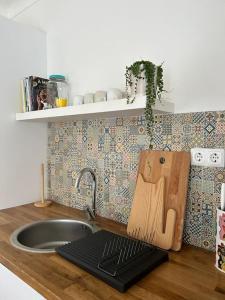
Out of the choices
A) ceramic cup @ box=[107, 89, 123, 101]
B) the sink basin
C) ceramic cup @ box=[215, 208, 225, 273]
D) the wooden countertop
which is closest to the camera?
the wooden countertop

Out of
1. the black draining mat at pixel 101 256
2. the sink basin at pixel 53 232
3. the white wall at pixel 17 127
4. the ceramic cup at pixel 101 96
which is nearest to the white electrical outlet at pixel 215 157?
the black draining mat at pixel 101 256

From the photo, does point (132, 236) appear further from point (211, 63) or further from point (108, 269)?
point (211, 63)

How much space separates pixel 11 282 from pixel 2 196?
29.8 inches

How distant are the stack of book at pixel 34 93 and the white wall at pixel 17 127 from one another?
0.09m

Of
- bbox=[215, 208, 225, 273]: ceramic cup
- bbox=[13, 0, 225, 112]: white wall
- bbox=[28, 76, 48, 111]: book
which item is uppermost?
bbox=[13, 0, 225, 112]: white wall

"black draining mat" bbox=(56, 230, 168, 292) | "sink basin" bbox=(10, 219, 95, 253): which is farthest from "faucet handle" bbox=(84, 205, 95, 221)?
"black draining mat" bbox=(56, 230, 168, 292)

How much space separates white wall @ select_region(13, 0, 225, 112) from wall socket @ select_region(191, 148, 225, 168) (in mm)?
182

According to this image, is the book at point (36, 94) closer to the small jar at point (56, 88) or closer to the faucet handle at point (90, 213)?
the small jar at point (56, 88)

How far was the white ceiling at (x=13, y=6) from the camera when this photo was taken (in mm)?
1954

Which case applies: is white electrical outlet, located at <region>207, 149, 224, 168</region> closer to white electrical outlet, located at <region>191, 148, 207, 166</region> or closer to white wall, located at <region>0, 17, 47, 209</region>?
white electrical outlet, located at <region>191, 148, 207, 166</region>

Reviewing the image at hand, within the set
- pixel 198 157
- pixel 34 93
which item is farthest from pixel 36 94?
pixel 198 157

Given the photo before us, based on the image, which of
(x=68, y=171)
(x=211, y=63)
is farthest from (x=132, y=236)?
(x=211, y=63)

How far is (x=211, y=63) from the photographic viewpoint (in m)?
1.05

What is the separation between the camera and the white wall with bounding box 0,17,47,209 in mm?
1635
